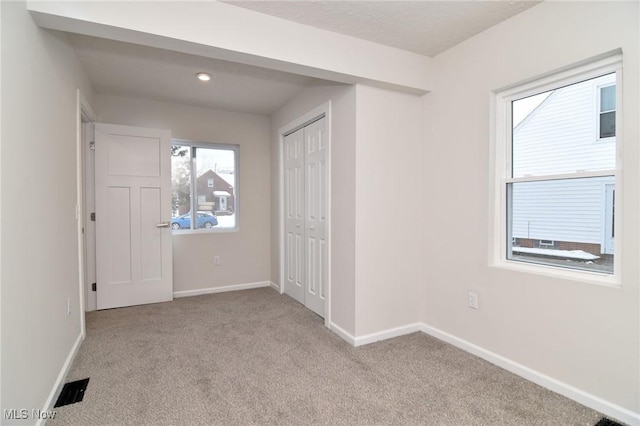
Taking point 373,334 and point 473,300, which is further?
point 373,334

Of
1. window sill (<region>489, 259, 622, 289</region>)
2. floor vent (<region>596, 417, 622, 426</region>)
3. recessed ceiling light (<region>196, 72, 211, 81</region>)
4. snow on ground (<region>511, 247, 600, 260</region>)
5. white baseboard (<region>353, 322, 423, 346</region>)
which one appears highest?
recessed ceiling light (<region>196, 72, 211, 81</region>)

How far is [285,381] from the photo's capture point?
2.09 m

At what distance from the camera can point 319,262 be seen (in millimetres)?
3279

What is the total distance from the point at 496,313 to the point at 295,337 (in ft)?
5.18

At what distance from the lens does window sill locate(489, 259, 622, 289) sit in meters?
1.77

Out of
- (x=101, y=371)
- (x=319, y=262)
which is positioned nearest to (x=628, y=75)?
(x=319, y=262)

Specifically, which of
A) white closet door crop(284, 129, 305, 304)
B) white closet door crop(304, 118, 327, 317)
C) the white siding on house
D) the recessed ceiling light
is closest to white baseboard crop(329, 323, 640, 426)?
white closet door crop(304, 118, 327, 317)

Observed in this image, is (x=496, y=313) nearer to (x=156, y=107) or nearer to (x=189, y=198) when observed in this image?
(x=189, y=198)

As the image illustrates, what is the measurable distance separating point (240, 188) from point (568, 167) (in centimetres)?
346

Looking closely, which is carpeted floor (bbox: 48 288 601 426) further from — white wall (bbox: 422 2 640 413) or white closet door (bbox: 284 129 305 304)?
white closet door (bbox: 284 129 305 304)

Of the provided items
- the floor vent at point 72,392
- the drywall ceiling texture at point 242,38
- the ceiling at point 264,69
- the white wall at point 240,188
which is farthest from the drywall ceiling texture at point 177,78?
the floor vent at point 72,392

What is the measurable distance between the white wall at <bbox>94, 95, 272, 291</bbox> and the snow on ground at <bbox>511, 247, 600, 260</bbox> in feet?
10.2

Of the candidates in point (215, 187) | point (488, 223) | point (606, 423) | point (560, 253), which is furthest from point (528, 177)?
point (215, 187)

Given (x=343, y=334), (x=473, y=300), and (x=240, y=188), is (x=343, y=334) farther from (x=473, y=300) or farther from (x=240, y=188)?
(x=240, y=188)
